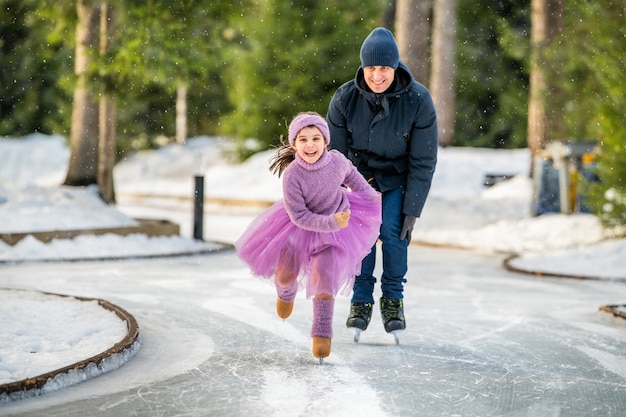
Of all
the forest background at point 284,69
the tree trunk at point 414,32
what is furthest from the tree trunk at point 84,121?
the tree trunk at point 414,32

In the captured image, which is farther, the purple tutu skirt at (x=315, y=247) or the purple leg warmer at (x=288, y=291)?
the purple leg warmer at (x=288, y=291)

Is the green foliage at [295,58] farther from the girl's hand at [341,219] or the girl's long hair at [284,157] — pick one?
the girl's hand at [341,219]

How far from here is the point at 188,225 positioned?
1998 cm

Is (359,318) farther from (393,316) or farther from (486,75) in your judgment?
(486,75)

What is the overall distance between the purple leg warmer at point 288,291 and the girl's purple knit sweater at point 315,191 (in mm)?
494

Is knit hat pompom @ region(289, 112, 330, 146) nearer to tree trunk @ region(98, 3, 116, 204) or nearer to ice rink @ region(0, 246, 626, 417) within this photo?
ice rink @ region(0, 246, 626, 417)

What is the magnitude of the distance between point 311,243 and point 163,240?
28.0 ft

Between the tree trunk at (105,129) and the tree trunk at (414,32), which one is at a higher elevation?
the tree trunk at (414,32)

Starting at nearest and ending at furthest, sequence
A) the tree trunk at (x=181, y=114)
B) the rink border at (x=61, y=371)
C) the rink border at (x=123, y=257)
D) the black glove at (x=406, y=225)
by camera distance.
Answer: the rink border at (x=61, y=371)
the black glove at (x=406, y=225)
the rink border at (x=123, y=257)
the tree trunk at (x=181, y=114)

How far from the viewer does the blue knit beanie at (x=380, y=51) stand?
Answer: 21.2 ft

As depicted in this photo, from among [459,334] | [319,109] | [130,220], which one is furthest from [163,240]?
[319,109]

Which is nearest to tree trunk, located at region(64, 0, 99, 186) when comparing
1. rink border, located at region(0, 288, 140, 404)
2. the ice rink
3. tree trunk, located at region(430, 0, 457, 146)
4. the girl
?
the ice rink

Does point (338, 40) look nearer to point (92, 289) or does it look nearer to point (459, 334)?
point (92, 289)

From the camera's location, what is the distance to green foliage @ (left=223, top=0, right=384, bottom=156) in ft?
97.5
